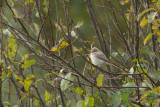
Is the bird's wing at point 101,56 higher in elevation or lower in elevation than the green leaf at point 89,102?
higher

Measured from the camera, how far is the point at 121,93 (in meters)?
1.05

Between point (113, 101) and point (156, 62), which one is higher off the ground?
point (156, 62)

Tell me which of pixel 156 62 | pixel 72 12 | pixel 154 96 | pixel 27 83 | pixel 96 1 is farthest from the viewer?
pixel 72 12

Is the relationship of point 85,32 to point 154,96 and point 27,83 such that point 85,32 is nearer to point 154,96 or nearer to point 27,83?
point 27,83

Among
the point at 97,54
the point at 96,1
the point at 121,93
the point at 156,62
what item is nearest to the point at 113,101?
the point at 121,93

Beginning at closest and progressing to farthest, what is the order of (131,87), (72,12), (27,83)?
(131,87) < (27,83) < (72,12)

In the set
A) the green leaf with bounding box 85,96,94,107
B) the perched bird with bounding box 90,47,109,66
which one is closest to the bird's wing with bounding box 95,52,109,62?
the perched bird with bounding box 90,47,109,66

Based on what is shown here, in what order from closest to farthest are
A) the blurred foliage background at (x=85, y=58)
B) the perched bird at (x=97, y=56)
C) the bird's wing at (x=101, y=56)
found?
the blurred foliage background at (x=85, y=58) → the bird's wing at (x=101, y=56) → the perched bird at (x=97, y=56)

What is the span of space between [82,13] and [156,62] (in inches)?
54.9

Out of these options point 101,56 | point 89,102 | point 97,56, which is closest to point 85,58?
point 89,102

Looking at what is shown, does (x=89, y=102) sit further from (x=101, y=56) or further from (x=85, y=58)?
(x=101, y=56)

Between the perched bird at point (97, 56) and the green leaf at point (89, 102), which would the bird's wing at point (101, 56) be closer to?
the perched bird at point (97, 56)

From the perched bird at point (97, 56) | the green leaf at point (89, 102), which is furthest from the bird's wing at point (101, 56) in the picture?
the green leaf at point (89, 102)

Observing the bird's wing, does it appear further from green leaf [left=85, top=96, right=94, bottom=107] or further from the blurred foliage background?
green leaf [left=85, top=96, right=94, bottom=107]
